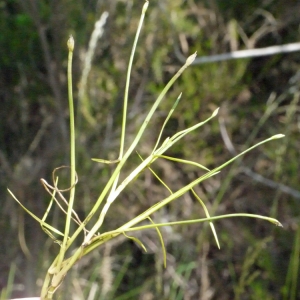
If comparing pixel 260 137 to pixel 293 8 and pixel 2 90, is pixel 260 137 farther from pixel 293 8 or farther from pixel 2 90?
pixel 2 90

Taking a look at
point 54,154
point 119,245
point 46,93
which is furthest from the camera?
point 119,245

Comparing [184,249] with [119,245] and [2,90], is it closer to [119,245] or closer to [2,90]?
[119,245]

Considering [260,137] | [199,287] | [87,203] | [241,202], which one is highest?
[87,203]

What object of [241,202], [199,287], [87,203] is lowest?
[199,287]

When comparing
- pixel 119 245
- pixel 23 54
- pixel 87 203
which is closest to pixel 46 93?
pixel 23 54

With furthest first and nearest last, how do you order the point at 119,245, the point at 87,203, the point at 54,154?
the point at 119,245 < the point at 54,154 < the point at 87,203

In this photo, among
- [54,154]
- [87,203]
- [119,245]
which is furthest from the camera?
[119,245]

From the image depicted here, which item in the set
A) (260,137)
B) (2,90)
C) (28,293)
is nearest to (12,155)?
(2,90)

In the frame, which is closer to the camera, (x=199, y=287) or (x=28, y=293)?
(x=28, y=293)

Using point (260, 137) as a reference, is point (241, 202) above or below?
below
